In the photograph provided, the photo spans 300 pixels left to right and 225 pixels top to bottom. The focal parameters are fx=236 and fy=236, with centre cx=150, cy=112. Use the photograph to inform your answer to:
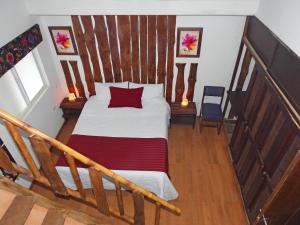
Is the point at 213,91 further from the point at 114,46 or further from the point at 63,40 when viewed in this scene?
the point at 63,40

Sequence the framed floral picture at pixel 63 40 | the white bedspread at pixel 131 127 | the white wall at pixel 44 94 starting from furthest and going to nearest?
1. the framed floral picture at pixel 63 40
2. the white bedspread at pixel 131 127
3. the white wall at pixel 44 94

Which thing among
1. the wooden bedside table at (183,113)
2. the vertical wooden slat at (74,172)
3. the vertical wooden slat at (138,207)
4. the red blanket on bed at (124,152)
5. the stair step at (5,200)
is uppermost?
the vertical wooden slat at (74,172)

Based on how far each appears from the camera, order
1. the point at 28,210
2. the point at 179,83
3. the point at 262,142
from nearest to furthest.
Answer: the point at 28,210 → the point at 262,142 → the point at 179,83

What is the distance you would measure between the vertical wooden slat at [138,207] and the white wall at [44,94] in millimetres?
2283

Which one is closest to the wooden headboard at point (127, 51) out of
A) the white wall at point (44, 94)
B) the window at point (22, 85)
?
the white wall at point (44, 94)

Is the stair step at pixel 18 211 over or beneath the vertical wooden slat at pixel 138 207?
over

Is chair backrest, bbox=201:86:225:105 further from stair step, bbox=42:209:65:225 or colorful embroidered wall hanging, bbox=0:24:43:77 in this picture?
stair step, bbox=42:209:65:225

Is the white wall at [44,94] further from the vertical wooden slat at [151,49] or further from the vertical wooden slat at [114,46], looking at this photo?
the vertical wooden slat at [151,49]

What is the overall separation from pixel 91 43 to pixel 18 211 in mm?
3341

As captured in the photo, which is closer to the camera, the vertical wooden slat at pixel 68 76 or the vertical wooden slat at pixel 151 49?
the vertical wooden slat at pixel 151 49

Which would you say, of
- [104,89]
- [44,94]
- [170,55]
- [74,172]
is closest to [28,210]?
[74,172]

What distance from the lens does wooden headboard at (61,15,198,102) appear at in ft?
14.4

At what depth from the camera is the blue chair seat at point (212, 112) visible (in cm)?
487

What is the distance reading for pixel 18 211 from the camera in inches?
87.7
